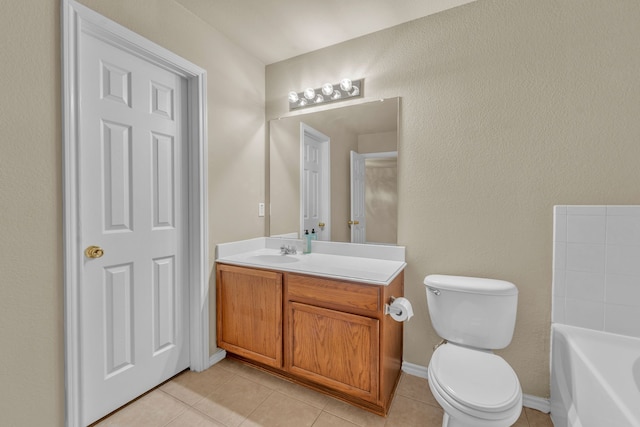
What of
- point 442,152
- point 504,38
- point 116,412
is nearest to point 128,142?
point 116,412

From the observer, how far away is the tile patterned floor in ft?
4.91

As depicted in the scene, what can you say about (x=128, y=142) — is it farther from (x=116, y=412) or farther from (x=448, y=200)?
(x=448, y=200)

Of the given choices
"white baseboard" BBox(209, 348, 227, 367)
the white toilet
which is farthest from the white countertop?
"white baseboard" BBox(209, 348, 227, 367)

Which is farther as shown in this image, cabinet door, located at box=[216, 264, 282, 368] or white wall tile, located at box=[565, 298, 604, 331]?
cabinet door, located at box=[216, 264, 282, 368]

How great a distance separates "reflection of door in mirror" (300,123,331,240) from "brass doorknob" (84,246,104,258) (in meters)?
1.34

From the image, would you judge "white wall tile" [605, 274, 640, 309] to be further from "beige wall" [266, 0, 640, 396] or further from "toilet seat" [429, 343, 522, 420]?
"toilet seat" [429, 343, 522, 420]

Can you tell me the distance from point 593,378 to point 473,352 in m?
0.47

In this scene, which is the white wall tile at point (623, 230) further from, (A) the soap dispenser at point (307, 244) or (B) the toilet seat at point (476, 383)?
(A) the soap dispenser at point (307, 244)

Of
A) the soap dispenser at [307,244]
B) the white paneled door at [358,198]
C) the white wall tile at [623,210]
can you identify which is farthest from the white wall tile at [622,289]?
the soap dispenser at [307,244]

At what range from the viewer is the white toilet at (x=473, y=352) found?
111 centimetres

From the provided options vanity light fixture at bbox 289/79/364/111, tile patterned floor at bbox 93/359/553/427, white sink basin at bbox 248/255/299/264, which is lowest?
tile patterned floor at bbox 93/359/553/427

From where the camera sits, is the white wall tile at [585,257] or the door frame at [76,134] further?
the white wall tile at [585,257]

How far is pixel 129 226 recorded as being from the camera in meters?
1.60

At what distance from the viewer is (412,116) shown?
6.26 feet
